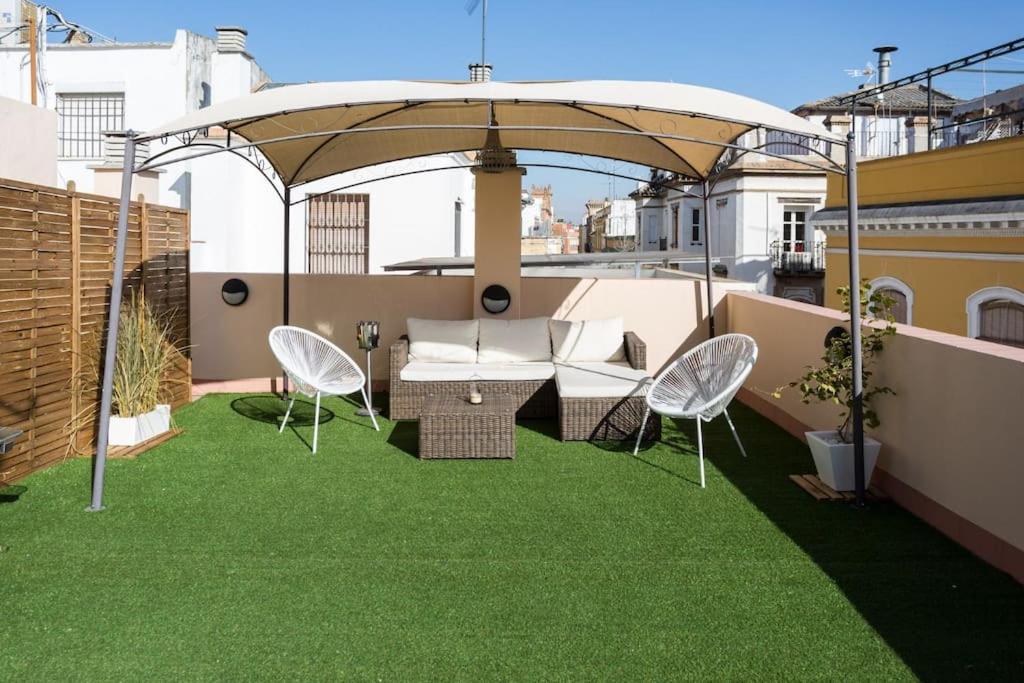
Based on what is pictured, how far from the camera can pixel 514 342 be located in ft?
27.3

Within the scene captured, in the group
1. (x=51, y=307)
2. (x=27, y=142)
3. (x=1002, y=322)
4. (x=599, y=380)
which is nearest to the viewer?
(x=51, y=307)

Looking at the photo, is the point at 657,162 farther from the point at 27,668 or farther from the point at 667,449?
the point at 27,668

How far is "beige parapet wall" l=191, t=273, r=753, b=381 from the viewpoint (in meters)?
9.27

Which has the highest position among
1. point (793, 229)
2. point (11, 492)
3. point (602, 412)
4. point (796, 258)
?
point (793, 229)

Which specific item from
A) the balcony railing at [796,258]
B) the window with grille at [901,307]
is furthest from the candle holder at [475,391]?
the balcony railing at [796,258]

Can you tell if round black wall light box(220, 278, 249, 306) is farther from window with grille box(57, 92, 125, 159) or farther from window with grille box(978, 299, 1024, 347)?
window with grille box(978, 299, 1024, 347)

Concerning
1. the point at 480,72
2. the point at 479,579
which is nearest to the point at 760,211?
the point at 480,72

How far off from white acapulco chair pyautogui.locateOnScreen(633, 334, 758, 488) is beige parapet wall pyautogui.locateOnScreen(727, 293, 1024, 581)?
820 millimetres

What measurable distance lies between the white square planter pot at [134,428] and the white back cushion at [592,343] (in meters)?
3.63

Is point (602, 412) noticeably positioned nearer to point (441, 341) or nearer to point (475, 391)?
point (475, 391)

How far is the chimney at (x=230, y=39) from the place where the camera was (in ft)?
59.7

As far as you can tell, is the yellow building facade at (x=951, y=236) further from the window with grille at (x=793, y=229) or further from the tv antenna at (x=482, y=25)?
the window with grille at (x=793, y=229)

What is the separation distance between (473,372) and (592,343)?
1.28 m

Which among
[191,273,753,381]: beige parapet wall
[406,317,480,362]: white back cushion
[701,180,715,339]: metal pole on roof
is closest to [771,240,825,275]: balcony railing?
[191,273,753,381]: beige parapet wall
